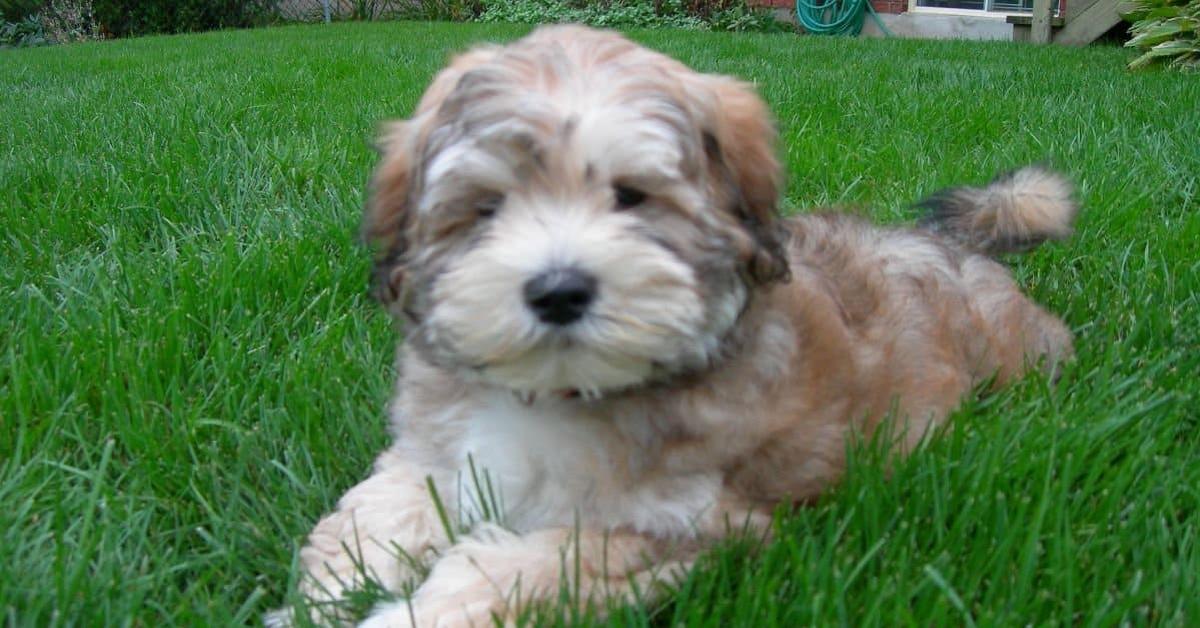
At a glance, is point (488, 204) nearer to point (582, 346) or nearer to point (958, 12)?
point (582, 346)

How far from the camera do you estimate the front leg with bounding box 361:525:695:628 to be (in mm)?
1796

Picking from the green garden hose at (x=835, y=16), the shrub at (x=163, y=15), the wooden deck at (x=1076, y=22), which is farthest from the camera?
the shrub at (x=163, y=15)

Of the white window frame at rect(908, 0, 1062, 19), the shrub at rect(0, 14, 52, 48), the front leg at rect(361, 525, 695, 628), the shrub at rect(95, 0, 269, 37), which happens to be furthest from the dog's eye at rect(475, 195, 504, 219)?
the shrub at rect(95, 0, 269, 37)

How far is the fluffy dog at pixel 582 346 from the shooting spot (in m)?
1.77

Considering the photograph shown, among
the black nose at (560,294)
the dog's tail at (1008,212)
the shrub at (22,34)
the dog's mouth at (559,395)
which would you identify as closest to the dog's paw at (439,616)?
the dog's mouth at (559,395)

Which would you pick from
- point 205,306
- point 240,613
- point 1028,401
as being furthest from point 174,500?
point 1028,401

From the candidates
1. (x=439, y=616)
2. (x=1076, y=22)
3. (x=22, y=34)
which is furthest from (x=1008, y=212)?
(x=22, y=34)

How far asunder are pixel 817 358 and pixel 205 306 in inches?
67.3

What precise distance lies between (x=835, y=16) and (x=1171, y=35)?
21.5 feet

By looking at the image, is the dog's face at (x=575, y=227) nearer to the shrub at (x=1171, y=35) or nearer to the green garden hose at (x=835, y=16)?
the shrub at (x=1171, y=35)

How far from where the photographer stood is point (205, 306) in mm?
3020

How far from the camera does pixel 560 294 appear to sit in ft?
5.58

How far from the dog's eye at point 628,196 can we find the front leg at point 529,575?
553 mm

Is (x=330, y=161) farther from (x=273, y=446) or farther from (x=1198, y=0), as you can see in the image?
(x=1198, y=0)
